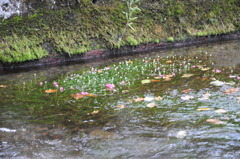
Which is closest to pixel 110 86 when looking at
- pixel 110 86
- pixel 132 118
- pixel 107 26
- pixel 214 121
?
pixel 110 86

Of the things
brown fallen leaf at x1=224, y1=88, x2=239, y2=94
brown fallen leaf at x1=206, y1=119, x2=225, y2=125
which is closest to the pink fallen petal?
brown fallen leaf at x1=224, y1=88, x2=239, y2=94

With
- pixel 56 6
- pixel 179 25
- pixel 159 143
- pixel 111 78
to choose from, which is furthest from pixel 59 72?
pixel 179 25

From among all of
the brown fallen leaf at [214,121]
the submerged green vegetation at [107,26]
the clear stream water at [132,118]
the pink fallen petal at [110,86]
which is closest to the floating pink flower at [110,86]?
the pink fallen petal at [110,86]

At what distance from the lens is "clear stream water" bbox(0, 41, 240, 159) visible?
2.47 metres

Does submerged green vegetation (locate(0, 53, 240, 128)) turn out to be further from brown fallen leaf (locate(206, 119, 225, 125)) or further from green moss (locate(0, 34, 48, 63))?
green moss (locate(0, 34, 48, 63))

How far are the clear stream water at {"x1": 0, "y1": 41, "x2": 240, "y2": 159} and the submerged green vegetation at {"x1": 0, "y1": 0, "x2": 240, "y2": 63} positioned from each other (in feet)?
8.03

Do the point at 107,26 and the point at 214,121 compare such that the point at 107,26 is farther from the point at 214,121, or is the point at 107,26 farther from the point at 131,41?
the point at 214,121

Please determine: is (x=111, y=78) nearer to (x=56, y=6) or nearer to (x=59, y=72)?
Answer: (x=59, y=72)

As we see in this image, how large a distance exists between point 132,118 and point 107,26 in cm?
603

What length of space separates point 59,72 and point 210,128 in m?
4.57

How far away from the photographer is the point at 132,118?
3.24 m

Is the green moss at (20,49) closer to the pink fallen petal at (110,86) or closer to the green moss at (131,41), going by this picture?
the green moss at (131,41)

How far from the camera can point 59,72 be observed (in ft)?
21.4

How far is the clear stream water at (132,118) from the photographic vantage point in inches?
97.3
